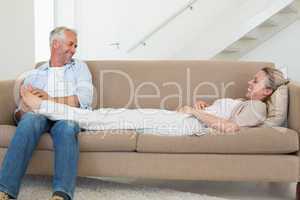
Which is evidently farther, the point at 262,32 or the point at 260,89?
the point at 262,32

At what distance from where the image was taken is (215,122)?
230 cm

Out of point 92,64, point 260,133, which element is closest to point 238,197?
point 260,133

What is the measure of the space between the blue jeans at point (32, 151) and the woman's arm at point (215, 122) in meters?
0.70

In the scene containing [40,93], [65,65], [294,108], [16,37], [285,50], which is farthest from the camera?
[285,50]

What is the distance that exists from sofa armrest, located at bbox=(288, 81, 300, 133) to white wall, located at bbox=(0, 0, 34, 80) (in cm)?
253

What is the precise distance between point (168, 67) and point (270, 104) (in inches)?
30.1

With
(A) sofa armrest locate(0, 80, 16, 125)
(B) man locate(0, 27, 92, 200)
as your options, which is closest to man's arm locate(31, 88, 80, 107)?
(B) man locate(0, 27, 92, 200)

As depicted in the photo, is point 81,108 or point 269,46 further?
point 269,46

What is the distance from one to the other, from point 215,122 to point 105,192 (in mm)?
739

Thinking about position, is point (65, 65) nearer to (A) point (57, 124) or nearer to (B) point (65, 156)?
(A) point (57, 124)

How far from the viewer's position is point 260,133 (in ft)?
7.13

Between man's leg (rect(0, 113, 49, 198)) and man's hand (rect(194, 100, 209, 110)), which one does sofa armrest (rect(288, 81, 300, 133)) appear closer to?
man's hand (rect(194, 100, 209, 110))

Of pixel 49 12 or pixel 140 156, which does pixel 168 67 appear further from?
pixel 49 12

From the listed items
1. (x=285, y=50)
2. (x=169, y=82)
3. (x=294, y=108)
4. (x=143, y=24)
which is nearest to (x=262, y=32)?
(x=285, y=50)
